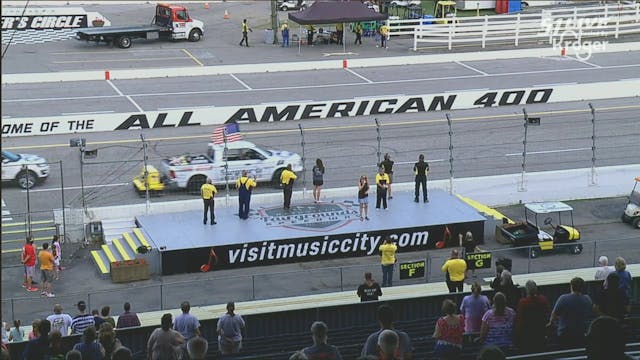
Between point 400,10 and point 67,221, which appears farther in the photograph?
point 400,10

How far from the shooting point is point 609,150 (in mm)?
31766

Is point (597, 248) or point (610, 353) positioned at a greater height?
point (610, 353)

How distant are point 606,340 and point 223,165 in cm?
1821

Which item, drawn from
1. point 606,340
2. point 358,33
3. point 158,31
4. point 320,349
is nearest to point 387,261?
point 320,349

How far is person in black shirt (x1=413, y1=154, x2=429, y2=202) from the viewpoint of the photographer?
26.9 m

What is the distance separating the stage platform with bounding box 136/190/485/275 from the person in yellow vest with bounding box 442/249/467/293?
17.2ft

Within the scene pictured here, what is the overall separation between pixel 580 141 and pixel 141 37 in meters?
28.1

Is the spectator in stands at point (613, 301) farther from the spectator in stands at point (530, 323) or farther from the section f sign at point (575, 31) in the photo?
the section f sign at point (575, 31)

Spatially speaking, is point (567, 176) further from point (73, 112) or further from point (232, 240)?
point (73, 112)

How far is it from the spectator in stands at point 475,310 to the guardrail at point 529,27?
38297 millimetres

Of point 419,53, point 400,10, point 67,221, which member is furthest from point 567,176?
point 400,10

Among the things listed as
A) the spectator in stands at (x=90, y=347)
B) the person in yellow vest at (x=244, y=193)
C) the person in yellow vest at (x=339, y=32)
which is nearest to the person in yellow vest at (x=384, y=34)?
the person in yellow vest at (x=339, y=32)

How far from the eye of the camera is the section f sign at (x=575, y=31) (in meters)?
52.1

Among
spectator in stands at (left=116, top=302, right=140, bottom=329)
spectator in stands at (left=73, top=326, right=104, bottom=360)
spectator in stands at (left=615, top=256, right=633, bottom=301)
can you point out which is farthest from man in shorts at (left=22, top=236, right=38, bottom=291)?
spectator in stands at (left=615, top=256, right=633, bottom=301)
